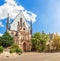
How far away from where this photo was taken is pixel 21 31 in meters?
80.9

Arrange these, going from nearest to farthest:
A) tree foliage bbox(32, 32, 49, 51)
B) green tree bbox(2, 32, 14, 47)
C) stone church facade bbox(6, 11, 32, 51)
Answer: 1. green tree bbox(2, 32, 14, 47)
2. tree foliage bbox(32, 32, 49, 51)
3. stone church facade bbox(6, 11, 32, 51)

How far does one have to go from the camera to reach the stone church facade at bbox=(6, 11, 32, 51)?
3088 inches

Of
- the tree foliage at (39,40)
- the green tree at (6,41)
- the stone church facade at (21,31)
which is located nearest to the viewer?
the green tree at (6,41)

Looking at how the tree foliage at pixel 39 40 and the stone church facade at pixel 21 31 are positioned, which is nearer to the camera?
the tree foliage at pixel 39 40

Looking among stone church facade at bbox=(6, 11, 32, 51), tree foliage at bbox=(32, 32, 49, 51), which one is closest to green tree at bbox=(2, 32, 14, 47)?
stone church facade at bbox=(6, 11, 32, 51)

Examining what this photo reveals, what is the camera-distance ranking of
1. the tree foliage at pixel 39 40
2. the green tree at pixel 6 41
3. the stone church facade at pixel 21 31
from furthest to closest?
the stone church facade at pixel 21 31
the tree foliage at pixel 39 40
the green tree at pixel 6 41

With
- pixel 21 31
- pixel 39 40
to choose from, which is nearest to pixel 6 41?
pixel 39 40

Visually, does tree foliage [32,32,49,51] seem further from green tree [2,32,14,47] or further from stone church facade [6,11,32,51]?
green tree [2,32,14,47]

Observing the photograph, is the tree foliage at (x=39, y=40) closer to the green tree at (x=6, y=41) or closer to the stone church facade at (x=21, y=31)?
the stone church facade at (x=21, y=31)

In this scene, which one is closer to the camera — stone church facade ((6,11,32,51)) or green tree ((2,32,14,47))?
green tree ((2,32,14,47))

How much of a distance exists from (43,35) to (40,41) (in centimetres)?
259

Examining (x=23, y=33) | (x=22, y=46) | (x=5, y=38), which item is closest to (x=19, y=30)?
(x=23, y=33)

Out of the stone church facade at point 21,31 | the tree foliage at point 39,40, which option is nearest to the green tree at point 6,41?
the stone church facade at point 21,31

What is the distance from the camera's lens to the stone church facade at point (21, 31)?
78.4 m
